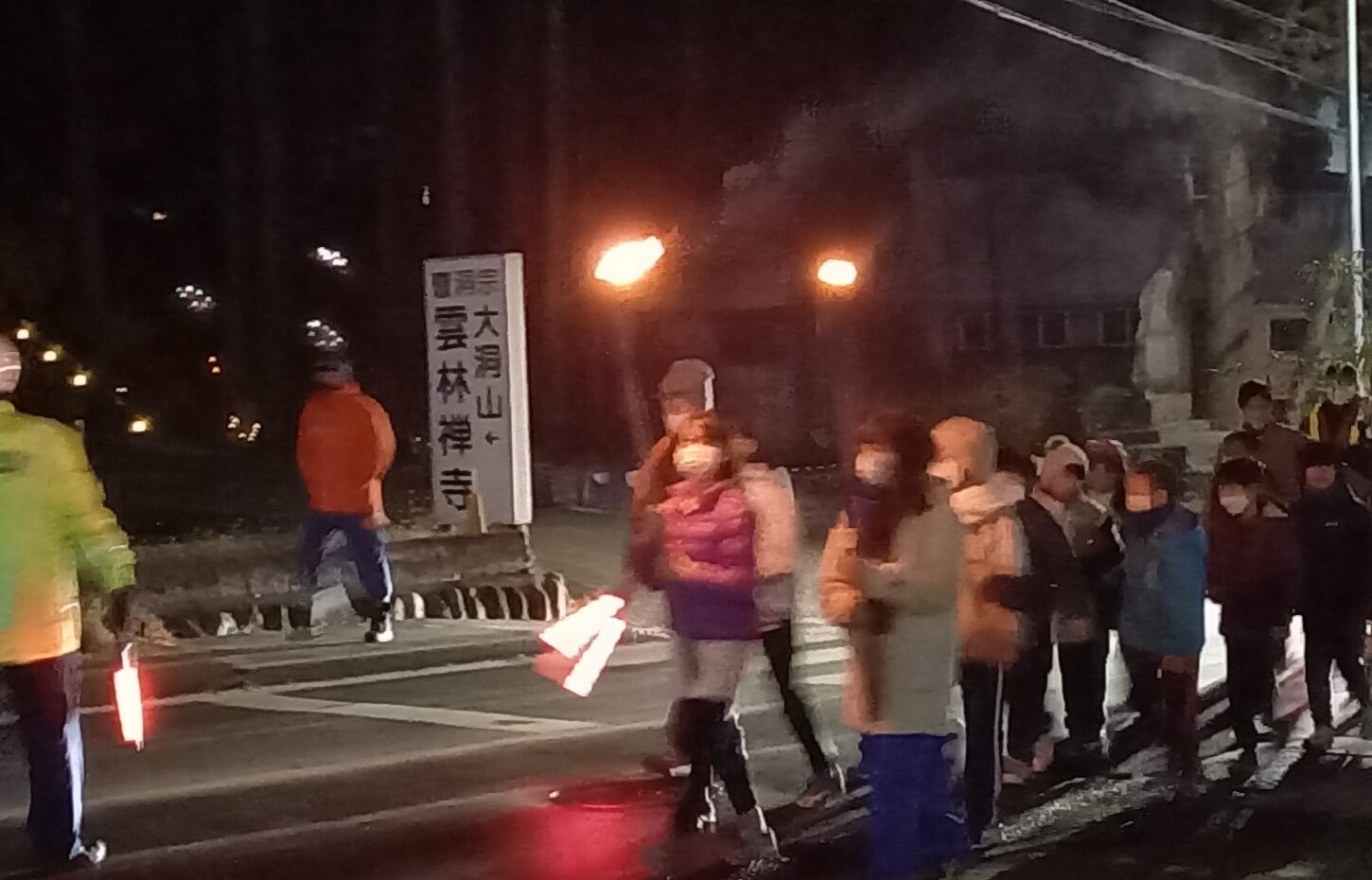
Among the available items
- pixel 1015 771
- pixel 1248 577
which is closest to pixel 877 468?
pixel 1015 771

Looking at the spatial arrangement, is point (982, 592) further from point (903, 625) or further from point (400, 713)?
point (400, 713)

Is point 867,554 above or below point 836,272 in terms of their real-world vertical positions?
below

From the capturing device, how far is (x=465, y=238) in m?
25.8

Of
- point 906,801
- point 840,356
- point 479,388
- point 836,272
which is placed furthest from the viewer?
point 840,356

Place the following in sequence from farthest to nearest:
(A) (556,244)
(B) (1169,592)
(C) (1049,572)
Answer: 1. (A) (556,244)
2. (B) (1169,592)
3. (C) (1049,572)

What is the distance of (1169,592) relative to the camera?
7.95 meters

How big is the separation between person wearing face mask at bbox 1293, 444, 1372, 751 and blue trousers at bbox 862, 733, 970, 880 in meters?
3.83

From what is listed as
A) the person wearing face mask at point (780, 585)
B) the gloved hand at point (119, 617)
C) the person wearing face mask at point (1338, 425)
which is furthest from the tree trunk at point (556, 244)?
the person wearing face mask at point (780, 585)

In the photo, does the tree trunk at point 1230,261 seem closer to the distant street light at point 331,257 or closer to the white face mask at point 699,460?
the distant street light at point 331,257

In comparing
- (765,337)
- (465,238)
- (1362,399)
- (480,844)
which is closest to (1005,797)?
(480,844)

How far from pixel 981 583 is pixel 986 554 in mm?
111

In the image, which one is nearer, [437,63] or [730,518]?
[730,518]

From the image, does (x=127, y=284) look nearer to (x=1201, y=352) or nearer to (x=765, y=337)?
(x=765, y=337)

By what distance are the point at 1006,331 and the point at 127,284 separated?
15.0m
